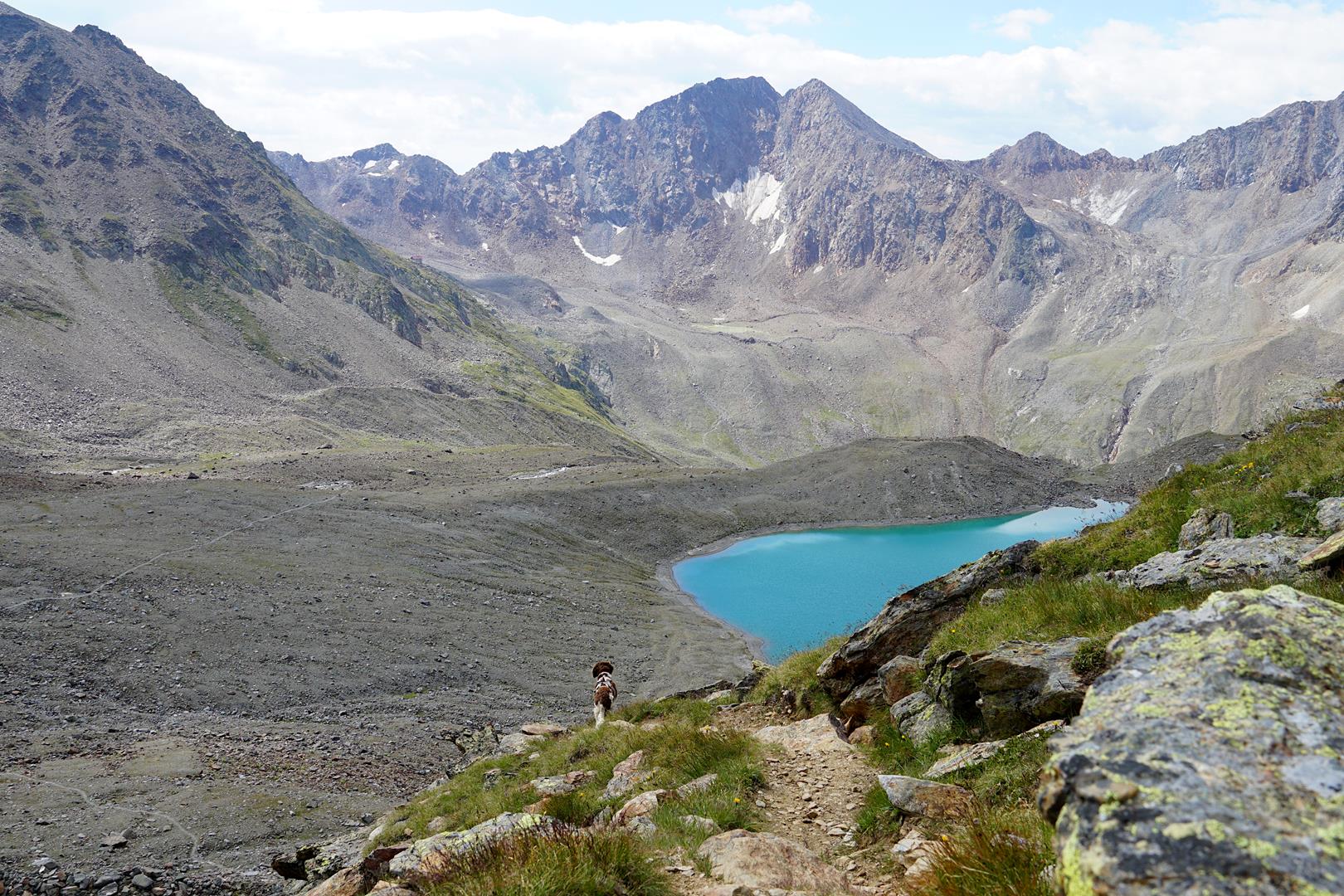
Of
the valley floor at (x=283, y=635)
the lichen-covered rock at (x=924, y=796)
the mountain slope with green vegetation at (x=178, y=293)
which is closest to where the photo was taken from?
the lichen-covered rock at (x=924, y=796)

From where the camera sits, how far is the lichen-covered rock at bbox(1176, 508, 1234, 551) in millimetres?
10945

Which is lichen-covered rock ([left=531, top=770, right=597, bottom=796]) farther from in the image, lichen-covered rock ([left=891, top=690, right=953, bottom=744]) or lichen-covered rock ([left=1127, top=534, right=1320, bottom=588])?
lichen-covered rock ([left=1127, top=534, right=1320, bottom=588])

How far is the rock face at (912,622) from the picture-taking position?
14117 mm

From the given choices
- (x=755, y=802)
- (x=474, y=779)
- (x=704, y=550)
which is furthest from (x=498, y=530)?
(x=755, y=802)

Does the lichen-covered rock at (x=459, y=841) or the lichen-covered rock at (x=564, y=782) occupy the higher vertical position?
the lichen-covered rock at (x=459, y=841)

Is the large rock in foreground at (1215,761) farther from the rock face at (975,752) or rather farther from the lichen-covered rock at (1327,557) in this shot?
the lichen-covered rock at (1327,557)

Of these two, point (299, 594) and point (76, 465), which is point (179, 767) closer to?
point (299, 594)

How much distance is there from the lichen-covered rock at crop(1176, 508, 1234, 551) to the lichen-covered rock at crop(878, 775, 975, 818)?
18.9ft

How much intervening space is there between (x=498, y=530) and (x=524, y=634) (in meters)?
17.6

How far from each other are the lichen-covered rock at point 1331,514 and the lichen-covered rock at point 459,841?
1002cm

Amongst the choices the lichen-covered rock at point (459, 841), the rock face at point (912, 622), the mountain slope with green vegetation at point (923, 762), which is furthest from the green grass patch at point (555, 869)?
the rock face at point (912, 622)

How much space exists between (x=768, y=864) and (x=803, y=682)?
881cm

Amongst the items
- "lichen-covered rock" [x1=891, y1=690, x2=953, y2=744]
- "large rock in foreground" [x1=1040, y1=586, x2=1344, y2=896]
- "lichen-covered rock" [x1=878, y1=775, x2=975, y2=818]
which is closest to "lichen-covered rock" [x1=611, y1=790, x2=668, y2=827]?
"lichen-covered rock" [x1=878, y1=775, x2=975, y2=818]

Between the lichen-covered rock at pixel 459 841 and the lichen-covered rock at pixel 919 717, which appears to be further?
the lichen-covered rock at pixel 919 717
